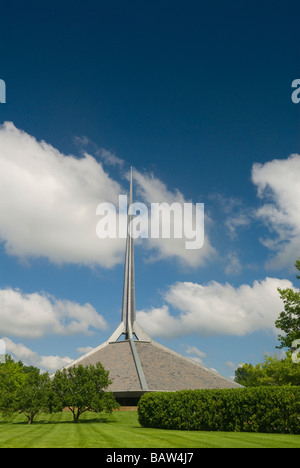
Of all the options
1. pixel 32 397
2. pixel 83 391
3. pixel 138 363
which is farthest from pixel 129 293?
pixel 32 397

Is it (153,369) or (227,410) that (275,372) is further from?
(227,410)

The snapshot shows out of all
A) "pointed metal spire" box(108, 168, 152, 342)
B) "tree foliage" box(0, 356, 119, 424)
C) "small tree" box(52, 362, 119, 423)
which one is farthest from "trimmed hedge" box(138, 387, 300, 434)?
"pointed metal spire" box(108, 168, 152, 342)

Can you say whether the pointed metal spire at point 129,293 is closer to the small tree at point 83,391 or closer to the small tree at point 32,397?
the small tree at point 83,391

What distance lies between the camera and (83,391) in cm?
3234

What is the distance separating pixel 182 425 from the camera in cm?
2434

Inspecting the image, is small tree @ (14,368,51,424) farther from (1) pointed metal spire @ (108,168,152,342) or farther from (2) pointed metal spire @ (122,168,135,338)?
(2) pointed metal spire @ (122,168,135,338)

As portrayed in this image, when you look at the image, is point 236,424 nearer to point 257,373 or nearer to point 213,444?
point 213,444

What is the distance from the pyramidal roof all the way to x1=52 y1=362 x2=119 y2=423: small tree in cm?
1037

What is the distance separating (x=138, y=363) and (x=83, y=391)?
1861 cm

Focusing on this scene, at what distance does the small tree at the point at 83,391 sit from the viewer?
105 ft

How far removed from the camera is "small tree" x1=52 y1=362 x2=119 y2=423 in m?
32.0
